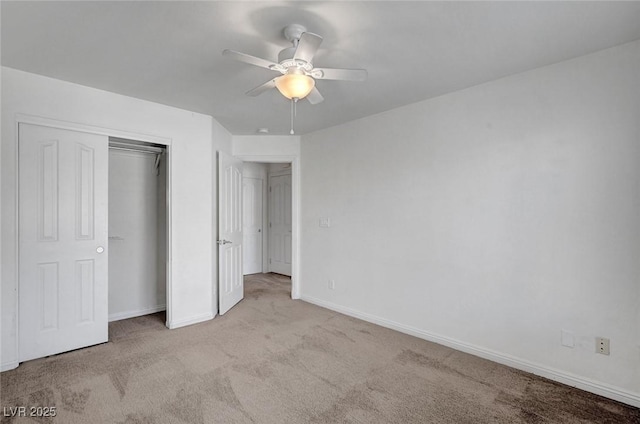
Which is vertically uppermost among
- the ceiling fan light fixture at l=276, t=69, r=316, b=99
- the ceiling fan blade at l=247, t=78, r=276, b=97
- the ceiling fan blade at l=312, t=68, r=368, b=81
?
the ceiling fan blade at l=312, t=68, r=368, b=81

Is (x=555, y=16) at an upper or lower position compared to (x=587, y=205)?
upper

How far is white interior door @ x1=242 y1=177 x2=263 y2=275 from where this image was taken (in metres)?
6.46

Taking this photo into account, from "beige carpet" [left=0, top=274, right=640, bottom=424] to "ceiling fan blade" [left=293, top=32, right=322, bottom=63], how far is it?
222cm

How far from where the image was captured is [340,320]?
3846 millimetres

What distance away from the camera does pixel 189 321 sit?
364cm

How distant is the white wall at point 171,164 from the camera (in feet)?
8.43

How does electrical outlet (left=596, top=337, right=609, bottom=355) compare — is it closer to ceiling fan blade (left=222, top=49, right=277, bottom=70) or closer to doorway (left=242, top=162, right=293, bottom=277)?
ceiling fan blade (left=222, top=49, right=277, bottom=70)

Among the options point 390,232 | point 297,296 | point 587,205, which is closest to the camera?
point 587,205

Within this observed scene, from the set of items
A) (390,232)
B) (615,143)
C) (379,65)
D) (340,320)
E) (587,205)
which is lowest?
(340,320)

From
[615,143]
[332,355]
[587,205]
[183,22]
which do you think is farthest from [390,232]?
[183,22]

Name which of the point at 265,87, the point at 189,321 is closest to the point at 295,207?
the point at 189,321

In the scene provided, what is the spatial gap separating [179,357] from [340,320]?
180cm

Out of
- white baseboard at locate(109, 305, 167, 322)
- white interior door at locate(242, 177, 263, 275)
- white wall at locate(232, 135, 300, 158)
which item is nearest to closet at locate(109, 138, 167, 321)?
white baseboard at locate(109, 305, 167, 322)

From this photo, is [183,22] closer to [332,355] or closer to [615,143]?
[332,355]
